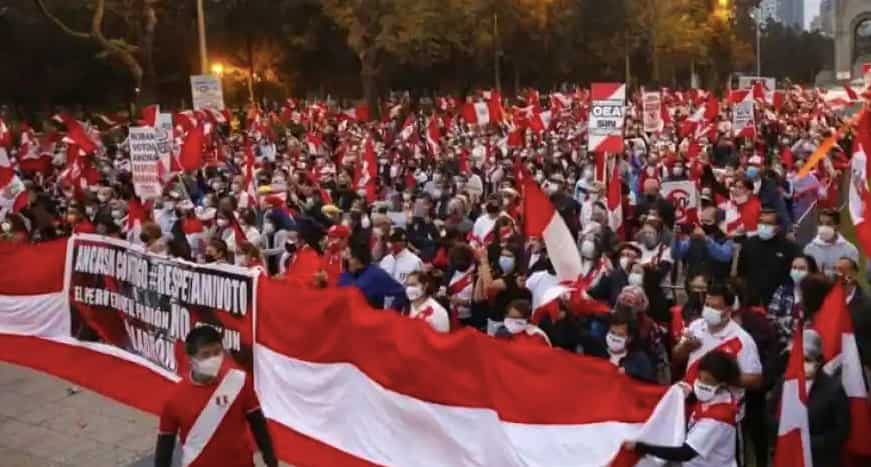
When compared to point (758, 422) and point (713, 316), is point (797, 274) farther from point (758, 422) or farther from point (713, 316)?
point (713, 316)

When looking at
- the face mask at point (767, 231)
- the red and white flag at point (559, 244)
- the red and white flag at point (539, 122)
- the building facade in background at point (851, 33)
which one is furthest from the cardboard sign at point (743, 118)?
the building facade in background at point (851, 33)

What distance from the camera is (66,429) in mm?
8648

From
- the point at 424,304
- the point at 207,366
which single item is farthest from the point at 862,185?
the point at 207,366

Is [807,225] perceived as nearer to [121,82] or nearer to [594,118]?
[594,118]

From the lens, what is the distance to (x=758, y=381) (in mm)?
6254

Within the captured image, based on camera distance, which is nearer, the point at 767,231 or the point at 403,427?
the point at 403,427

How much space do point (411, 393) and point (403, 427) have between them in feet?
0.90

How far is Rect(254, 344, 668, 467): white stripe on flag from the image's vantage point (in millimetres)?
5859

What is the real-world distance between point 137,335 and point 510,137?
14.1 m

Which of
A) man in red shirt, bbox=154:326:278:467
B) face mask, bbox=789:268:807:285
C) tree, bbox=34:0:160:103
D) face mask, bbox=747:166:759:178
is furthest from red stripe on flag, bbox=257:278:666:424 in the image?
tree, bbox=34:0:160:103

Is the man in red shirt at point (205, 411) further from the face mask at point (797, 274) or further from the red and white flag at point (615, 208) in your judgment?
the red and white flag at point (615, 208)

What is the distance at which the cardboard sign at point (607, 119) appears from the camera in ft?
41.9

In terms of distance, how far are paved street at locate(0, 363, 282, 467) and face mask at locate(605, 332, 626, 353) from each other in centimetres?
380

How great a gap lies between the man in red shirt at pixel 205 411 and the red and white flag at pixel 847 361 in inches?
131
